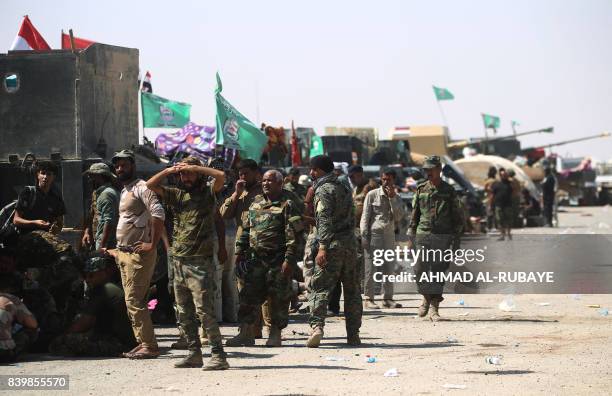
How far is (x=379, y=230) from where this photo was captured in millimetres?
16359

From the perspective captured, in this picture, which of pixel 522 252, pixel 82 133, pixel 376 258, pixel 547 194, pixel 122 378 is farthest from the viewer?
pixel 547 194

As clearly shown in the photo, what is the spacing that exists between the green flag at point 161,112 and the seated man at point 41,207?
31.2 feet

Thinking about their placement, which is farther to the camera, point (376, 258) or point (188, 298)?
point (376, 258)

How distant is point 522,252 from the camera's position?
19531 mm

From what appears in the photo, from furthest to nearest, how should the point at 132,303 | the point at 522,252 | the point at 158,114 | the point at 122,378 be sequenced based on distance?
1. the point at 158,114
2. the point at 522,252
3. the point at 132,303
4. the point at 122,378

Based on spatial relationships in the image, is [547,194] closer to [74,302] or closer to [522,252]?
[522,252]

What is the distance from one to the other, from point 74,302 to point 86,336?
0.95 meters

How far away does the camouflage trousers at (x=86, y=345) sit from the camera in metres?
11.3

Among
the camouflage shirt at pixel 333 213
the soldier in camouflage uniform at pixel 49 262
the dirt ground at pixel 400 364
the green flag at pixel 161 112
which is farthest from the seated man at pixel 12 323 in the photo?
the green flag at pixel 161 112

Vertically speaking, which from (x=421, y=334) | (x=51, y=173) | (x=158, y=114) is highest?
(x=158, y=114)

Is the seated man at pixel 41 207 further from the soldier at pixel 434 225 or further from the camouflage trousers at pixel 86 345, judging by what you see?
the soldier at pixel 434 225

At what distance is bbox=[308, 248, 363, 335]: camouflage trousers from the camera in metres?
12.1

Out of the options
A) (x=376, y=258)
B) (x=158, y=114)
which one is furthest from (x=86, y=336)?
(x=158, y=114)

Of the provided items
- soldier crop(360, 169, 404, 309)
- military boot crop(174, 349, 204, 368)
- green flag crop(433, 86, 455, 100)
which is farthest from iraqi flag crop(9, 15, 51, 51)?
green flag crop(433, 86, 455, 100)
